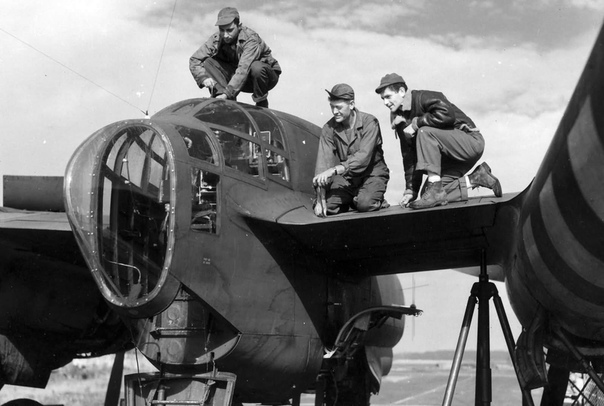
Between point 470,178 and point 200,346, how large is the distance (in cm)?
296

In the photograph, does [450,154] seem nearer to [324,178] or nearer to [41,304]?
[324,178]

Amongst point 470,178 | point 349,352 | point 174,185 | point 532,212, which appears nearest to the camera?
point 532,212

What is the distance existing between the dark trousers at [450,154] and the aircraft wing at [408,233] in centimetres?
32

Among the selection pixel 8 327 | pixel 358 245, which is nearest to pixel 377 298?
pixel 358 245

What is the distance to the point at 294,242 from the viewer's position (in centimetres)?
806

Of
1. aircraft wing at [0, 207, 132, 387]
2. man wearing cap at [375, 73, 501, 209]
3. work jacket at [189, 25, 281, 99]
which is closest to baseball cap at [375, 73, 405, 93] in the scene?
man wearing cap at [375, 73, 501, 209]

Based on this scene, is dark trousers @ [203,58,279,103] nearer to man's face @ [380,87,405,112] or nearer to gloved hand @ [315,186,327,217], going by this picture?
man's face @ [380,87,405,112]

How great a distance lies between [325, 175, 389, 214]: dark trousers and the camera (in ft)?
27.2

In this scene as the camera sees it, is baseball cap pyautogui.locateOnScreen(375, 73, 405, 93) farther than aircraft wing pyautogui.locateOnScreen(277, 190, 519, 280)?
Yes

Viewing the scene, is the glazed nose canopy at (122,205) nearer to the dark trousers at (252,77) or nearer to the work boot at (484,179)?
the dark trousers at (252,77)

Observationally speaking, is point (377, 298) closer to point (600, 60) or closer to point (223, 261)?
point (223, 261)

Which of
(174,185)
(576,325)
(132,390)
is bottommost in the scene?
(132,390)

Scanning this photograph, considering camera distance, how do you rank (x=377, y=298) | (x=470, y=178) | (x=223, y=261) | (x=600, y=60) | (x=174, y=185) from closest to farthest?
(x=600, y=60) → (x=174, y=185) → (x=223, y=261) → (x=470, y=178) → (x=377, y=298)

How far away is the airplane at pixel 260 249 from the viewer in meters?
6.55
